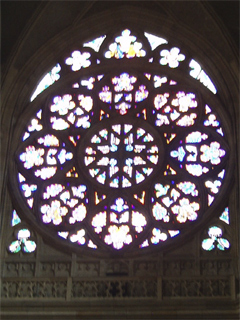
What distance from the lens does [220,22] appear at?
15.9 meters

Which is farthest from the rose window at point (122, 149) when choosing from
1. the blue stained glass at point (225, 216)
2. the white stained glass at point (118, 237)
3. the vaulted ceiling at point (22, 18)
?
the vaulted ceiling at point (22, 18)

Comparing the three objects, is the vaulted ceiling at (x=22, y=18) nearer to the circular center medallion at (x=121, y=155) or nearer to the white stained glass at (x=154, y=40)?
the white stained glass at (x=154, y=40)

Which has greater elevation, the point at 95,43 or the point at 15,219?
the point at 95,43

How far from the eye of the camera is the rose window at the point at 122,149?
15.2 metres

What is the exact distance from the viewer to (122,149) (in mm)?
15828

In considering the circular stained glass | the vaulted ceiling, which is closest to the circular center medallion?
the circular stained glass

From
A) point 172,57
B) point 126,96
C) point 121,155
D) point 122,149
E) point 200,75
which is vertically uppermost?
point 172,57

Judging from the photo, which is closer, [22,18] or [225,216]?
[225,216]

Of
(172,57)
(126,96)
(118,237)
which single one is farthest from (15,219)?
(172,57)

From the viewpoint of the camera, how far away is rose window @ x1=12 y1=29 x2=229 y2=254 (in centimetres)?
1516

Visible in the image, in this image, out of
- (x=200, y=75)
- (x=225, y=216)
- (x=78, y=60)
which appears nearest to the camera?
(x=225, y=216)

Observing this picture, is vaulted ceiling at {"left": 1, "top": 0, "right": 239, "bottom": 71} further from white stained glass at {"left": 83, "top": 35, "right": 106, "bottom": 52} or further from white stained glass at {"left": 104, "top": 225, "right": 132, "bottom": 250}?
white stained glass at {"left": 104, "top": 225, "right": 132, "bottom": 250}

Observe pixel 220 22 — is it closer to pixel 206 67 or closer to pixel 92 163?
pixel 206 67

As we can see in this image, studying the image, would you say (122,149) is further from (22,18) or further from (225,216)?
(22,18)
